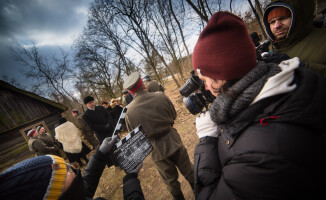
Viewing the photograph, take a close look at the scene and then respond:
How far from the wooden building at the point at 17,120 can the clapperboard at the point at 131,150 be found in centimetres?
983

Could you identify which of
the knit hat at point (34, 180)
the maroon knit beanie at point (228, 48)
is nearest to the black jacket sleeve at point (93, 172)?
the knit hat at point (34, 180)

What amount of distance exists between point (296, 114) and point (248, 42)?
575 mm

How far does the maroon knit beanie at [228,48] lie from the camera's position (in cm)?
88

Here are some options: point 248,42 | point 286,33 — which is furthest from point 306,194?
point 286,33

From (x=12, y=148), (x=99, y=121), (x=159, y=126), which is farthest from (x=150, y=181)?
(x=12, y=148)

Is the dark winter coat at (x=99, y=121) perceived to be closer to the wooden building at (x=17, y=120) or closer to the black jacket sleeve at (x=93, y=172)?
the black jacket sleeve at (x=93, y=172)

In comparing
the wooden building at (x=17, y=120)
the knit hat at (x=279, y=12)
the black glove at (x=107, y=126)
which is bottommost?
the black glove at (x=107, y=126)

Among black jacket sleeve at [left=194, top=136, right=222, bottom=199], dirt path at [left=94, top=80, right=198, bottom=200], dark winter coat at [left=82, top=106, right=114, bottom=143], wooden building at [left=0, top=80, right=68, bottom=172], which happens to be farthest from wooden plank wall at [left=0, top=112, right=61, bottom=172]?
black jacket sleeve at [left=194, top=136, right=222, bottom=199]

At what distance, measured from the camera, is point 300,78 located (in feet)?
2.21

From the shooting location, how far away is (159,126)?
231cm

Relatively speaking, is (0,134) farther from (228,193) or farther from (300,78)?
(300,78)

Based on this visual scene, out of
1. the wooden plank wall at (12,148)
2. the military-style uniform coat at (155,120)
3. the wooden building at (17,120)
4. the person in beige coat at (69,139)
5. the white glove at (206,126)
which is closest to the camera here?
the white glove at (206,126)

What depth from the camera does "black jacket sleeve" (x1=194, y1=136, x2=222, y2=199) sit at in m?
1.03

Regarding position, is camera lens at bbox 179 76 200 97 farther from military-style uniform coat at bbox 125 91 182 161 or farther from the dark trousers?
the dark trousers
